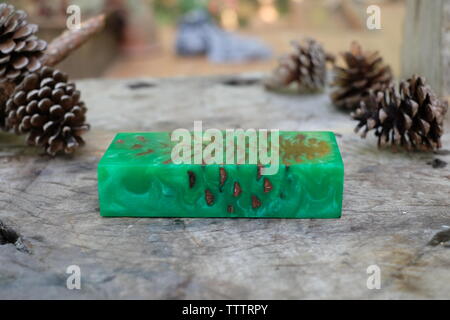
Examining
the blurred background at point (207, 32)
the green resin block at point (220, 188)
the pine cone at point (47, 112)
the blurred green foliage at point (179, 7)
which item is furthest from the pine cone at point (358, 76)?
the blurred green foliage at point (179, 7)

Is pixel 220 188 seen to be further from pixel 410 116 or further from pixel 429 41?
pixel 429 41

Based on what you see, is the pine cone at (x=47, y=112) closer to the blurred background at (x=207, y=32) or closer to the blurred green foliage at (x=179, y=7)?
the blurred background at (x=207, y=32)

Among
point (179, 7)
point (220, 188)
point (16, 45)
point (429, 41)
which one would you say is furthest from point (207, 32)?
point (220, 188)

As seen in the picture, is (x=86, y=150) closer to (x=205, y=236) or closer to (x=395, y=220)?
(x=205, y=236)

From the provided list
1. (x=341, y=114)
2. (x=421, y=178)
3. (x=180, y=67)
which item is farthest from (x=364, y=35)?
(x=421, y=178)

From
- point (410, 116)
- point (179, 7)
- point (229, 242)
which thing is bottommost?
point (229, 242)
